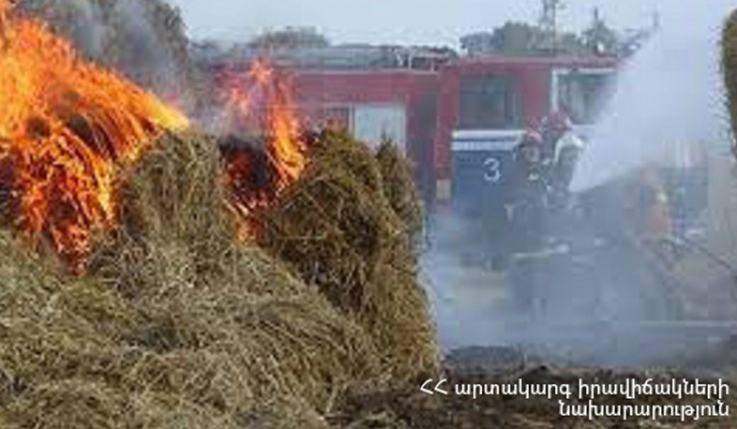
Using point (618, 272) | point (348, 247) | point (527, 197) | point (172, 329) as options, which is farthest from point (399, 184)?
point (527, 197)

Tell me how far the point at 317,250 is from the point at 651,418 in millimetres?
2201

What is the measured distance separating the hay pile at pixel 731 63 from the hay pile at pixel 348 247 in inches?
130

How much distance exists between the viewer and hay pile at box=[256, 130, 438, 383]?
27.1 ft

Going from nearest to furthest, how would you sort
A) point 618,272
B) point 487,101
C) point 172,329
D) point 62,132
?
point 172,329, point 62,132, point 618,272, point 487,101

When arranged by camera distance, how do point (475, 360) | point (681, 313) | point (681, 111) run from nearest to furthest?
point (475, 360), point (681, 313), point (681, 111)

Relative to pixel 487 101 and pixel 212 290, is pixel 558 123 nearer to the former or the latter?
pixel 487 101

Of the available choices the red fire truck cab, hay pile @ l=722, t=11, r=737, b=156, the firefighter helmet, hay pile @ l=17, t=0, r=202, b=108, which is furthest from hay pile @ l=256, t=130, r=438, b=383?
the red fire truck cab

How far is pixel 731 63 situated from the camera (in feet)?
35.2

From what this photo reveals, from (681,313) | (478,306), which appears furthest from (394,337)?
(478,306)

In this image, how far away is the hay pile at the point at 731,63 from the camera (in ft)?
35.1

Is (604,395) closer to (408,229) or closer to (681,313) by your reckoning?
(408,229)

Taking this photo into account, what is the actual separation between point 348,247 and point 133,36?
2.42 m

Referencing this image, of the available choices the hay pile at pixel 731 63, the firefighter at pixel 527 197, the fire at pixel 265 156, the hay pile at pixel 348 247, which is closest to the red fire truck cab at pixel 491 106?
the firefighter at pixel 527 197

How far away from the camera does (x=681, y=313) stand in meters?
13.3
